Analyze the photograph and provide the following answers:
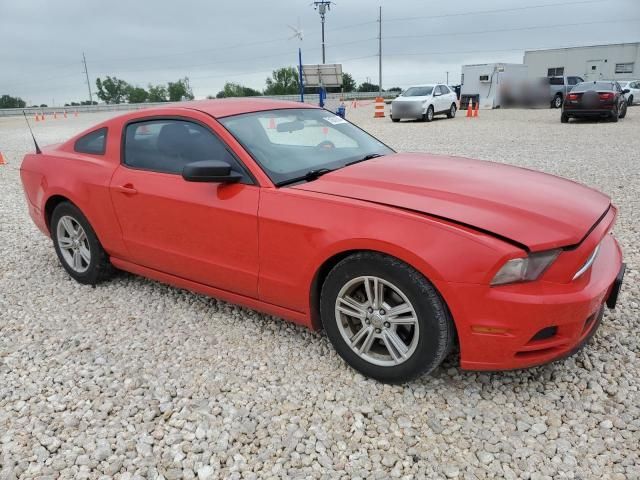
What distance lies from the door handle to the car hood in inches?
51.8

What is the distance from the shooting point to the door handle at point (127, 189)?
342 cm

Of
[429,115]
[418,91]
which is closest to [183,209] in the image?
[429,115]

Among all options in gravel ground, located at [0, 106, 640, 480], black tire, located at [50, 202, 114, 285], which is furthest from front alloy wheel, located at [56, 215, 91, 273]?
gravel ground, located at [0, 106, 640, 480]

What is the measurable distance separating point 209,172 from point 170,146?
0.75m

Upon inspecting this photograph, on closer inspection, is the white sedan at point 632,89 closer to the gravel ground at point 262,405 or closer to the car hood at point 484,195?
the gravel ground at point 262,405

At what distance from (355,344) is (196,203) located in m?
1.30

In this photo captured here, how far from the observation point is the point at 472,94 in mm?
27219

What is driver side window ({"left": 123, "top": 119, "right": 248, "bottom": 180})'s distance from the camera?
3.13 meters

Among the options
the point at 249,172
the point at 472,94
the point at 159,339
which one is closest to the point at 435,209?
the point at 249,172

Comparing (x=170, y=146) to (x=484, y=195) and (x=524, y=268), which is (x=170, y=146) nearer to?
(x=484, y=195)

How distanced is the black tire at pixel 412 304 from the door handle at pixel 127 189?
5.30ft

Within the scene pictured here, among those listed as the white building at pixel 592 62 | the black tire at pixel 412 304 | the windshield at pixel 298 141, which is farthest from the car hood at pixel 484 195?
the white building at pixel 592 62

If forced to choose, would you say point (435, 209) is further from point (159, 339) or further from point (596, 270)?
point (159, 339)

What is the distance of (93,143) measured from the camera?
389 cm
